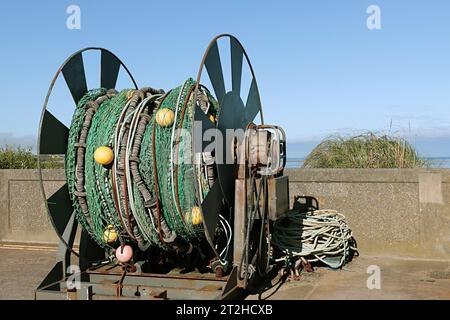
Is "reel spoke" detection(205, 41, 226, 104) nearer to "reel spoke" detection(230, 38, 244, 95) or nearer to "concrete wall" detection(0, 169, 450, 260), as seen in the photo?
"reel spoke" detection(230, 38, 244, 95)

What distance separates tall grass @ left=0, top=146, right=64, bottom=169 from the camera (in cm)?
1148

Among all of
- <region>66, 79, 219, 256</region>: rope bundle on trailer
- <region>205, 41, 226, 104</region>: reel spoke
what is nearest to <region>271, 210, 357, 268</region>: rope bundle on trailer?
<region>66, 79, 219, 256</region>: rope bundle on trailer

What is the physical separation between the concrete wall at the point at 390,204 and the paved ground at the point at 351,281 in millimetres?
223

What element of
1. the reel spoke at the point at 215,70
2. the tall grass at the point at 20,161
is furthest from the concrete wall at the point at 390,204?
the tall grass at the point at 20,161

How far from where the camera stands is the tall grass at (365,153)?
8703 millimetres

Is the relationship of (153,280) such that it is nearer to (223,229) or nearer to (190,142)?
(223,229)

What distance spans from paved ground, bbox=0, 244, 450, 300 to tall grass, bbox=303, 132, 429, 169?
2.06 m

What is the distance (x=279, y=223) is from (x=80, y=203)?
2.49m

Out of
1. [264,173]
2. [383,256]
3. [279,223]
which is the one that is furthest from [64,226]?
[383,256]

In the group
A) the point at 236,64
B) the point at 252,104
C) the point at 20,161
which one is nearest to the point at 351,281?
the point at 252,104

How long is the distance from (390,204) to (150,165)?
360cm

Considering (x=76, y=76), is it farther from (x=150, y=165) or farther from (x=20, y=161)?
(x=20, y=161)

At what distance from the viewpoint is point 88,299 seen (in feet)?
16.4
